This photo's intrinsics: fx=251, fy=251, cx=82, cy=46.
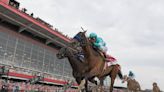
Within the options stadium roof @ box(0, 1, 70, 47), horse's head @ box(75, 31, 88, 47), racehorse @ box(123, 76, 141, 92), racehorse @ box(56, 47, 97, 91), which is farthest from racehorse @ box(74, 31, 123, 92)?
stadium roof @ box(0, 1, 70, 47)

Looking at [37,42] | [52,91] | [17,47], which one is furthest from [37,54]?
[52,91]

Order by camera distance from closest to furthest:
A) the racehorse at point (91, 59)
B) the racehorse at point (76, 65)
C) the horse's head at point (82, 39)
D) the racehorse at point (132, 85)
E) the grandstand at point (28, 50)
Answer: the racehorse at point (91, 59) < the horse's head at point (82, 39) < the racehorse at point (76, 65) < the racehorse at point (132, 85) < the grandstand at point (28, 50)

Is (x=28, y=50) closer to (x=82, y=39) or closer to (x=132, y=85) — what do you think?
(x=132, y=85)

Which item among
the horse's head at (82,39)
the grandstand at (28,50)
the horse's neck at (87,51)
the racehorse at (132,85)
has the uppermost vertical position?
the grandstand at (28,50)

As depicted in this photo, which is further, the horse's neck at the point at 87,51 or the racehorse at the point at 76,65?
the racehorse at the point at 76,65

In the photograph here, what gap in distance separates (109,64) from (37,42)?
106ft

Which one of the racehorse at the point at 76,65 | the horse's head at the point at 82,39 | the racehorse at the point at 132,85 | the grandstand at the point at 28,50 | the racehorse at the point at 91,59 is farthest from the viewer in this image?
the grandstand at the point at 28,50

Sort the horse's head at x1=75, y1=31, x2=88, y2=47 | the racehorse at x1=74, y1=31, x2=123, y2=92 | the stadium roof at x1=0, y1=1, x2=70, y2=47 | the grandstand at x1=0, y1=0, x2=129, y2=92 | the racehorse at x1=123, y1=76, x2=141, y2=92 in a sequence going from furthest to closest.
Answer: the stadium roof at x1=0, y1=1, x2=70, y2=47 < the grandstand at x1=0, y1=0, x2=129, y2=92 < the racehorse at x1=123, y1=76, x2=141, y2=92 < the horse's head at x1=75, y1=31, x2=88, y2=47 < the racehorse at x1=74, y1=31, x2=123, y2=92

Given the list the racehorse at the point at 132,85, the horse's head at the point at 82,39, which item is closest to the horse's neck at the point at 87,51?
A: the horse's head at the point at 82,39

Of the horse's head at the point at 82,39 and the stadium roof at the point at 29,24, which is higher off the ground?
the stadium roof at the point at 29,24

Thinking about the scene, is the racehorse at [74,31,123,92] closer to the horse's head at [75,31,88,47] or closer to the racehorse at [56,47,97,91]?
the horse's head at [75,31,88,47]

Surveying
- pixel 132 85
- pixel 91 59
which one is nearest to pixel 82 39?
pixel 91 59

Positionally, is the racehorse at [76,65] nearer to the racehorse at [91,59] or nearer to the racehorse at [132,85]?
the racehorse at [91,59]

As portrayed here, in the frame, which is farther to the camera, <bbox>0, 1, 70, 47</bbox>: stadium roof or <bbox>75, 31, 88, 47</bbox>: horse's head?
<bbox>0, 1, 70, 47</bbox>: stadium roof
